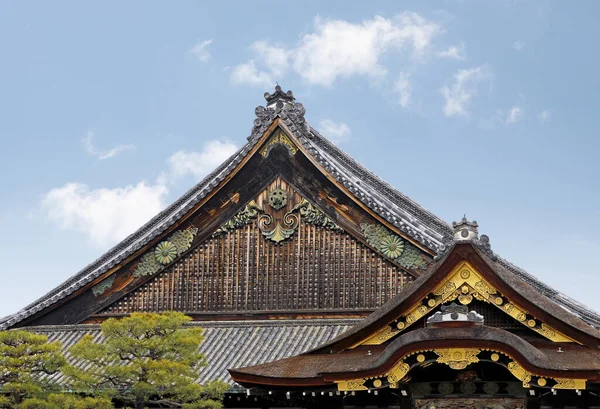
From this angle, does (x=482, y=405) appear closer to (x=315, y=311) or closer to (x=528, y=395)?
(x=528, y=395)

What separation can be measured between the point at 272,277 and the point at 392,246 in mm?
2607

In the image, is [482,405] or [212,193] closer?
[482,405]

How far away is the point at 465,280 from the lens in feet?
43.5

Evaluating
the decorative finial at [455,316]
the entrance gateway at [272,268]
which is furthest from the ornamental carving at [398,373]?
the entrance gateway at [272,268]

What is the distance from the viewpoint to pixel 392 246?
1845 cm

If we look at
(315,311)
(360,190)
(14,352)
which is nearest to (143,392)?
(14,352)

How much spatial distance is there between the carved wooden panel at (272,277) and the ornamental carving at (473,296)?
487cm

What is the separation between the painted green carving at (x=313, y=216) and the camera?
19078 millimetres

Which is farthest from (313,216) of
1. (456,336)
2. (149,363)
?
(456,336)

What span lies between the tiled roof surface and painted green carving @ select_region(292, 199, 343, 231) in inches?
77.1

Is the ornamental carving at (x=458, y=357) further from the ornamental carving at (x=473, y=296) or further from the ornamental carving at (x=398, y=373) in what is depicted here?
the ornamental carving at (x=473, y=296)

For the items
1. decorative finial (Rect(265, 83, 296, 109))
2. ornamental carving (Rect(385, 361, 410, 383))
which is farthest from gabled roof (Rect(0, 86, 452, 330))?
ornamental carving (Rect(385, 361, 410, 383))

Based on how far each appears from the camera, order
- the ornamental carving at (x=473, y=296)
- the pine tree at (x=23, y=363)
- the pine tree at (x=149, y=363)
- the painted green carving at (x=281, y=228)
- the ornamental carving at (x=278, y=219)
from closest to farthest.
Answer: the ornamental carving at (x=473, y=296), the pine tree at (x=149, y=363), the pine tree at (x=23, y=363), the ornamental carving at (x=278, y=219), the painted green carving at (x=281, y=228)

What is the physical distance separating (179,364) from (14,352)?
9.85ft
